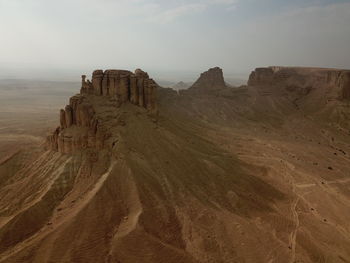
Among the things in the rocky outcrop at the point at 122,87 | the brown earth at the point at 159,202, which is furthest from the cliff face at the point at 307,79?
the rocky outcrop at the point at 122,87

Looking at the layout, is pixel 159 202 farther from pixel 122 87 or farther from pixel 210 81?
pixel 210 81

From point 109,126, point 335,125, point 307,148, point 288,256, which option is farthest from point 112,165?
point 335,125

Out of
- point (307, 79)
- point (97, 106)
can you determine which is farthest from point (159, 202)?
point (307, 79)

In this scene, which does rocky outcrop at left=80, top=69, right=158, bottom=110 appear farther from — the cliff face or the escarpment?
the cliff face

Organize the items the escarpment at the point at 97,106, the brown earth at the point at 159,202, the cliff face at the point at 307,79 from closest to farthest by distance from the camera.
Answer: the brown earth at the point at 159,202, the escarpment at the point at 97,106, the cliff face at the point at 307,79

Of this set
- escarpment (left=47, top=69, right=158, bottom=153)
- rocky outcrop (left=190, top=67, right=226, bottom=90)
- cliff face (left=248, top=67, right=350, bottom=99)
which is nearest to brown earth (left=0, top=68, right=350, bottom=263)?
escarpment (left=47, top=69, right=158, bottom=153)

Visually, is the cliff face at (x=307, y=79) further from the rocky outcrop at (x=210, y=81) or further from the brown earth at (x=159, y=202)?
the brown earth at (x=159, y=202)

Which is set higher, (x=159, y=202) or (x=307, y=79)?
(x=307, y=79)
